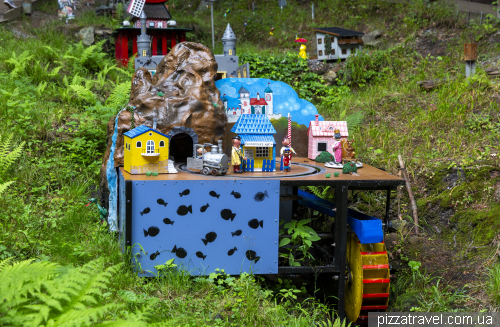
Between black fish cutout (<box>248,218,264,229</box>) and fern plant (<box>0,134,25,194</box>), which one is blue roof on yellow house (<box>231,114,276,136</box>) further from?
fern plant (<box>0,134,25,194</box>)

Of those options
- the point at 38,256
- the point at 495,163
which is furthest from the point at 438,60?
the point at 38,256

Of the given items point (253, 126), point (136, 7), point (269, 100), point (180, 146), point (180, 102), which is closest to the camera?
point (253, 126)

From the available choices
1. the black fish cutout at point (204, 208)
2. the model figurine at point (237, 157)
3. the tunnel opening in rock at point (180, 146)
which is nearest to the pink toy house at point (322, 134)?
the model figurine at point (237, 157)

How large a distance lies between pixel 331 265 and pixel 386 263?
642mm

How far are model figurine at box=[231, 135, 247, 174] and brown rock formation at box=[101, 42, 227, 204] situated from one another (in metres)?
0.76

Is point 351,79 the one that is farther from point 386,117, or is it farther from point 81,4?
point 81,4

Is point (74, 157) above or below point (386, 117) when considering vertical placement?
below

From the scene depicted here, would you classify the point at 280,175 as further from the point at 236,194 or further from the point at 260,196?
the point at 236,194

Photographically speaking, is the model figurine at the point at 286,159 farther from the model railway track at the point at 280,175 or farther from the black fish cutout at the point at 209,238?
the black fish cutout at the point at 209,238

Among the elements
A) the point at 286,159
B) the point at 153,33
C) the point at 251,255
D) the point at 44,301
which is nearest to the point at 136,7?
the point at 153,33

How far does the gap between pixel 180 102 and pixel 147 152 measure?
3.37 ft

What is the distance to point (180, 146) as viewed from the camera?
6000 millimetres

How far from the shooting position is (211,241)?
4.37 m

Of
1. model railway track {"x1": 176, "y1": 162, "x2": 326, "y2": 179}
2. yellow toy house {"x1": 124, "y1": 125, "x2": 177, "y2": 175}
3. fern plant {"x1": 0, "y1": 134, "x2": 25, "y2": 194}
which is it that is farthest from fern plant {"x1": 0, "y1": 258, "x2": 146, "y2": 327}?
fern plant {"x1": 0, "y1": 134, "x2": 25, "y2": 194}
